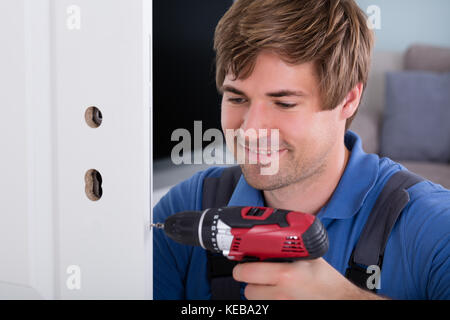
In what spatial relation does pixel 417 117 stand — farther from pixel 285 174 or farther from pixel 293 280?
pixel 293 280

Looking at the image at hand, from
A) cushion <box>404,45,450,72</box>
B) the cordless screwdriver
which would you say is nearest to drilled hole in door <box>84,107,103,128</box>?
the cordless screwdriver

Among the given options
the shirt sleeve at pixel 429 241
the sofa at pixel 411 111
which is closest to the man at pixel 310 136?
the shirt sleeve at pixel 429 241

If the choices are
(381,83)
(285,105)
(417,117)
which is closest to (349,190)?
(285,105)

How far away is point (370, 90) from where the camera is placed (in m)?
0.90

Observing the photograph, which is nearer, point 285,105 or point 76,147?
point 76,147

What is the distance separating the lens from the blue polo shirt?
61 cm

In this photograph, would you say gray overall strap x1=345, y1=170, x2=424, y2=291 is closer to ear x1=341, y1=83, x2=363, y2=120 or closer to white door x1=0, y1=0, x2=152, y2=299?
ear x1=341, y1=83, x2=363, y2=120

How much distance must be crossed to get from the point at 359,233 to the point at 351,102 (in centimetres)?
25

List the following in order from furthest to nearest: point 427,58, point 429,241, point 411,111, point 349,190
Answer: point 411,111, point 427,58, point 349,190, point 429,241

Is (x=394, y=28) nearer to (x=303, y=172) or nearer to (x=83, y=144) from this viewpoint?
(x=303, y=172)

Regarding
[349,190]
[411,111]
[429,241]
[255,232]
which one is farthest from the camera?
[411,111]

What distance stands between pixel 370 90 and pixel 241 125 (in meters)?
0.41

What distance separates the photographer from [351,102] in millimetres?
771
